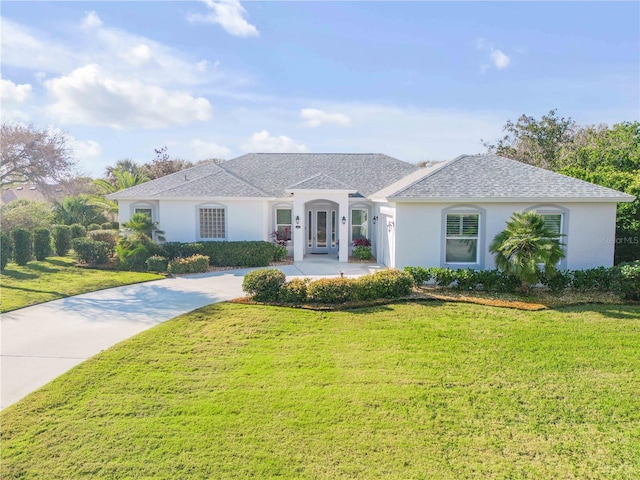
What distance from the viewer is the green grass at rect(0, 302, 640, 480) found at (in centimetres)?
538

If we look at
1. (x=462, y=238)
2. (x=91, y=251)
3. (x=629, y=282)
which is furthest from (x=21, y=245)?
(x=629, y=282)

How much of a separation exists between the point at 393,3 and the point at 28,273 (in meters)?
18.0

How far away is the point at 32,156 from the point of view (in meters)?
27.3

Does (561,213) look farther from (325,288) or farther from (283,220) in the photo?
(283,220)

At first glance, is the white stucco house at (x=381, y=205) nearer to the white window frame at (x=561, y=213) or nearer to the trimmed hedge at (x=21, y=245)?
the white window frame at (x=561, y=213)

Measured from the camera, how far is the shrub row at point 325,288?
40.3 feet

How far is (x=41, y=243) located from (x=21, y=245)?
125 centimetres

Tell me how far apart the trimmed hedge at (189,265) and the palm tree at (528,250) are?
12.2 metres

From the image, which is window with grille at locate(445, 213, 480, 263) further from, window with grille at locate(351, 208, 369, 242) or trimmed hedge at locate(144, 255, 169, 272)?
trimmed hedge at locate(144, 255, 169, 272)

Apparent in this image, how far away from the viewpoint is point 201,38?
16.3m

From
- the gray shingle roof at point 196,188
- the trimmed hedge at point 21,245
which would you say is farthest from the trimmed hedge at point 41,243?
the gray shingle roof at point 196,188

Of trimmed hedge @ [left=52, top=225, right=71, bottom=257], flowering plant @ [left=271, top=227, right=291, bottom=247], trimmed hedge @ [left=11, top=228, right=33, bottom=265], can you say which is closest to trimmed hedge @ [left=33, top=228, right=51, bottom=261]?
trimmed hedge @ [left=11, top=228, right=33, bottom=265]

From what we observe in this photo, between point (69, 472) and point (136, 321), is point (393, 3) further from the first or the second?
point (69, 472)

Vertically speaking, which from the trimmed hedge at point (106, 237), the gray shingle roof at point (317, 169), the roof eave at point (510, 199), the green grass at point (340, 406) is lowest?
the green grass at point (340, 406)
